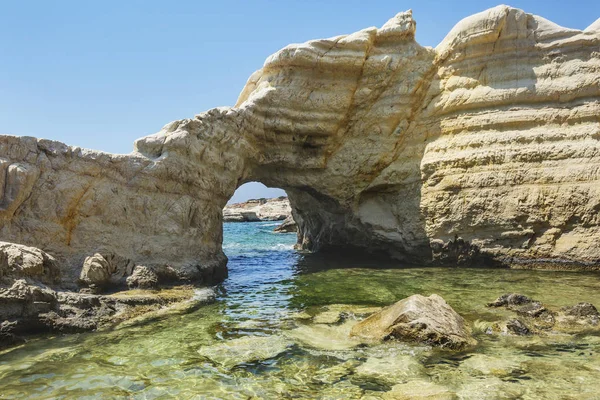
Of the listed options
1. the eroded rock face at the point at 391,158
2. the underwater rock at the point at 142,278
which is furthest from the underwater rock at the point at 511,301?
the underwater rock at the point at 142,278

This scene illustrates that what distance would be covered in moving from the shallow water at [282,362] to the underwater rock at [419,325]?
25 centimetres

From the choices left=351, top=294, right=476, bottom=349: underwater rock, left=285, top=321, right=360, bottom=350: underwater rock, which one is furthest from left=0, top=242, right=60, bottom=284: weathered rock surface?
left=351, top=294, right=476, bottom=349: underwater rock

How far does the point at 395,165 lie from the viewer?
18.6 metres

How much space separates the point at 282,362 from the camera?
23.3 ft

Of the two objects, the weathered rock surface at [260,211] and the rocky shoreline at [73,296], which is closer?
the rocky shoreline at [73,296]

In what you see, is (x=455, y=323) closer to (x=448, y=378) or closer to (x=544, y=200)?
(x=448, y=378)

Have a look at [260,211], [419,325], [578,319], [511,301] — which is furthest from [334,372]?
[260,211]

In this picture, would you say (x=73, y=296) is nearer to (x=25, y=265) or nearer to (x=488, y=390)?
(x=25, y=265)

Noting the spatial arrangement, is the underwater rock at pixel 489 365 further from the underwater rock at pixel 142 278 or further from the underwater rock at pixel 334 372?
the underwater rock at pixel 142 278

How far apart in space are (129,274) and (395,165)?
1124 centimetres

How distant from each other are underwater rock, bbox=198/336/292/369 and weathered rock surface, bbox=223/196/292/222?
58.7 metres

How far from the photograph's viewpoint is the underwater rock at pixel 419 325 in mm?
7691

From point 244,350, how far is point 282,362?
2.98ft

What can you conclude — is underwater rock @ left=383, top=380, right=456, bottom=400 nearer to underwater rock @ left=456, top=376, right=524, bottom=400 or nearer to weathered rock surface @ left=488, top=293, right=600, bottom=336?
underwater rock @ left=456, top=376, right=524, bottom=400
